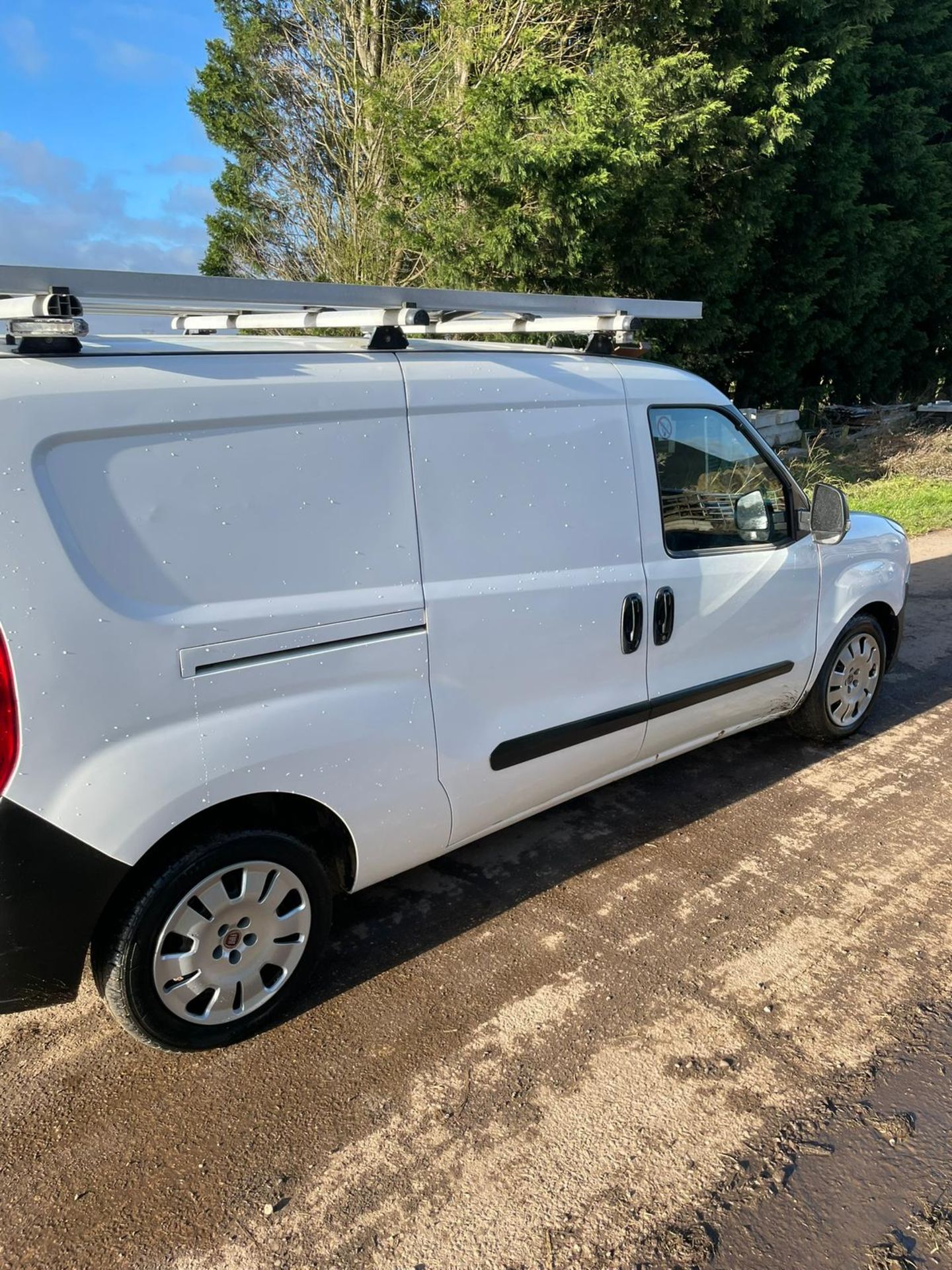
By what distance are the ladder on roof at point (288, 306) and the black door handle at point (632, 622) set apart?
1.03 metres

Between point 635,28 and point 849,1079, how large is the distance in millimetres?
9631

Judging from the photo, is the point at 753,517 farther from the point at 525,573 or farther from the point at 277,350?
the point at 277,350

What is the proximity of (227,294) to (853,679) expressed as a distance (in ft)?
12.2

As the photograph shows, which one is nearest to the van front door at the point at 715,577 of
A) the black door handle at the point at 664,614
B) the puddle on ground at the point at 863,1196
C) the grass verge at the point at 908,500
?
the black door handle at the point at 664,614

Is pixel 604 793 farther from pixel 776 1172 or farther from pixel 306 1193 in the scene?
pixel 306 1193

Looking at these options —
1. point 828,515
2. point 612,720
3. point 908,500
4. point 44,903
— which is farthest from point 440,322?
point 908,500

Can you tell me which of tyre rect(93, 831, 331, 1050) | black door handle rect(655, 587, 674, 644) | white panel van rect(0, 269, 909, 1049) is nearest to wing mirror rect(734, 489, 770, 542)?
white panel van rect(0, 269, 909, 1049)

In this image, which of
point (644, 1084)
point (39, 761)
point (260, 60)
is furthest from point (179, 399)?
point (260, 60)

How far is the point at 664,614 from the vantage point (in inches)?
141

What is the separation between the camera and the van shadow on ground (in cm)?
320

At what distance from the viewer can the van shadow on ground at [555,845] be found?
10.5 feet

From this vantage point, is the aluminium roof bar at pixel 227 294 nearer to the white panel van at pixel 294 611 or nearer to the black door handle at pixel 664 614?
the white panel van at pixel 294 611

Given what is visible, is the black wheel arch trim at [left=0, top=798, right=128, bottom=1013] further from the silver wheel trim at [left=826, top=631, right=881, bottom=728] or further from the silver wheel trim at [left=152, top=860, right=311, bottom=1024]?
the silver wheel trim at [left=826, top=631, right=881, bottom=728]

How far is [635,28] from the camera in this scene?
29.2ft
